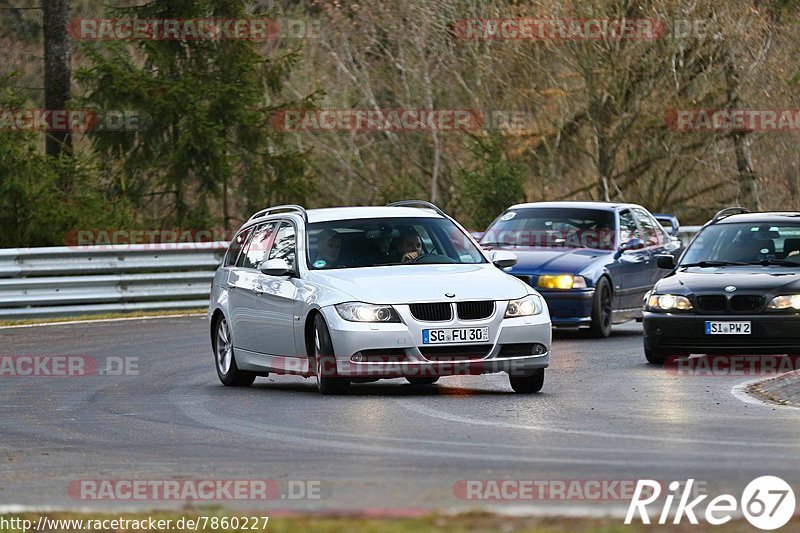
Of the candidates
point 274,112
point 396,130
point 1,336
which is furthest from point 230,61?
point 1,336

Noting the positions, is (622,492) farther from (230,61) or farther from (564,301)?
(230,61)

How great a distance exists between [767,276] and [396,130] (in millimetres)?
25964

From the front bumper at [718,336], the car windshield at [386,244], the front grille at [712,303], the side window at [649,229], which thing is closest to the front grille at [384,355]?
the car windshield at [386,244]

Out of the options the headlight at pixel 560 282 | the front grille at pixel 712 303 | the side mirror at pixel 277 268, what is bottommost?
the headlight at pixel 560 282

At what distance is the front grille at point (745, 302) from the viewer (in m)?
16.4

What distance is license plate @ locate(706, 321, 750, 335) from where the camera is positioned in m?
16.4

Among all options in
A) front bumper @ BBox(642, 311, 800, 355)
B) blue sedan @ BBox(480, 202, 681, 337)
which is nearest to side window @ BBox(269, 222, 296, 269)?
front bumper @ BBox(642, 311, 800, 355)

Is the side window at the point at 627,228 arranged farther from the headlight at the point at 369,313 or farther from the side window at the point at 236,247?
the headlight at the point at 369,313

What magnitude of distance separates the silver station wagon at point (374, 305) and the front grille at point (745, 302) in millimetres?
2525

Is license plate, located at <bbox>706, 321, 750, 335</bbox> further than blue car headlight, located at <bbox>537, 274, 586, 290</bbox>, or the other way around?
blue car headlight, located at <bbox>537, 274, 586, 290</bbox>

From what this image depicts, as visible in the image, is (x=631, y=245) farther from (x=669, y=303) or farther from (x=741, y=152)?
(x=741, y=152)

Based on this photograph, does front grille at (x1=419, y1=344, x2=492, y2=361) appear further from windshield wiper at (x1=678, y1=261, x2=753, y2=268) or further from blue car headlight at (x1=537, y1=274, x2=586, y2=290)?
blue car headlight at (x1=537, y1=274, x2=586, y2=290)

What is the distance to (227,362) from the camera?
1577 centimetres

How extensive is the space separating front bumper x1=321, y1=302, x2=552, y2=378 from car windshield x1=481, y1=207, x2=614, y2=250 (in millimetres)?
8118
